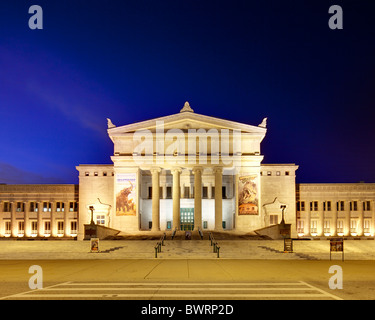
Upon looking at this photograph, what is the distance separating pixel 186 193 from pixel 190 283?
140ft

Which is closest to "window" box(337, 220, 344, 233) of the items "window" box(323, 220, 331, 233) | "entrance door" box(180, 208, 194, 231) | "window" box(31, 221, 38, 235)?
"window" box(323, 220, 331, 233)

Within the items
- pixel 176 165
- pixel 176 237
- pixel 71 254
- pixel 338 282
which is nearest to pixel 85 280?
pixel 338 282

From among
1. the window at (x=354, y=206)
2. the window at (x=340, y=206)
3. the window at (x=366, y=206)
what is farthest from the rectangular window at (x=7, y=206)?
the window at (x=366, y=206)

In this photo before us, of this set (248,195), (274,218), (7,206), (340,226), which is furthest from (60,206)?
(340,226)

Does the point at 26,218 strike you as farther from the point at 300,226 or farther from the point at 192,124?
the point at 300,226

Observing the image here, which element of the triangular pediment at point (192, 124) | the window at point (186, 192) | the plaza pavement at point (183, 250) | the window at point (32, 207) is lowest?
the plaza pavement at point (183, 250)

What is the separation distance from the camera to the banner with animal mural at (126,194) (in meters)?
51.6

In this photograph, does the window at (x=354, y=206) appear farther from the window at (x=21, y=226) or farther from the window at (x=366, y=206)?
the window at (x=21, y=226)
